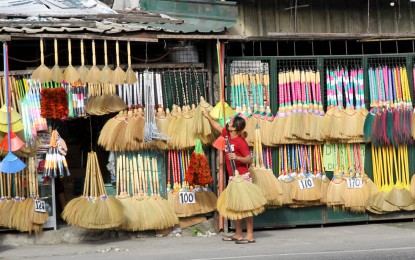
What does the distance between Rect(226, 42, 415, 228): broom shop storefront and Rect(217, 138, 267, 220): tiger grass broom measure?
1.25 meters

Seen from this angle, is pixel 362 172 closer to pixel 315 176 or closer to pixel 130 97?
pixel 315 176

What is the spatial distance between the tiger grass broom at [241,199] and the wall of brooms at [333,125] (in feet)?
4.19

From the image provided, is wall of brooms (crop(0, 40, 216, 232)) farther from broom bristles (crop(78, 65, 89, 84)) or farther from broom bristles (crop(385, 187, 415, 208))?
broom bristles (crop(385, 187, 415, 208))

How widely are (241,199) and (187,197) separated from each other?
4.36ft

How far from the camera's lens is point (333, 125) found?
1334 cm

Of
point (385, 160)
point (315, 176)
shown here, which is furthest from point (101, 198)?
point (385, 160)


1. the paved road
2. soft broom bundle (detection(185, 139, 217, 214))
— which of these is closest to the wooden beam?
soft broom bundle (detection(185, 139, 217, 214))

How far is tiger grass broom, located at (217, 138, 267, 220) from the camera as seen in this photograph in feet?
38.5

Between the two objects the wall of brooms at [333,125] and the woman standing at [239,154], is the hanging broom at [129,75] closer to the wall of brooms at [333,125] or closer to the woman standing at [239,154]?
the woman standing at [239,154]

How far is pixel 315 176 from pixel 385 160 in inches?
46.2

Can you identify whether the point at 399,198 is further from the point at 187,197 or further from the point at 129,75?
the point at 129,75

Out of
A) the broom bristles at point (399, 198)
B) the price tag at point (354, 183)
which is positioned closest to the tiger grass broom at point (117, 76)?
Result: the price tag at point (354, 183)

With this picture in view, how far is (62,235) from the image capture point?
12.5m

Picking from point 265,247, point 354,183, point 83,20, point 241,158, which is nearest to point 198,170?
point 241,158
